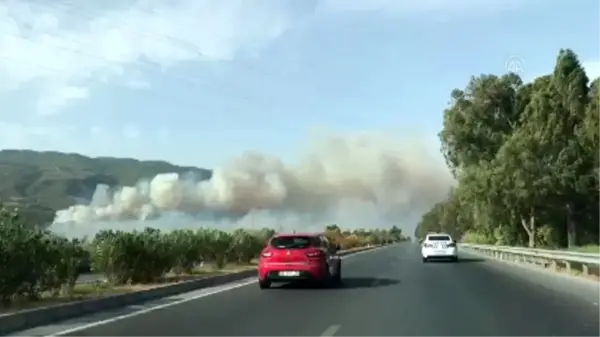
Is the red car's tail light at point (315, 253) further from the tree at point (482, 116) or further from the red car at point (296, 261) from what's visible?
the tree at point (482, 116)

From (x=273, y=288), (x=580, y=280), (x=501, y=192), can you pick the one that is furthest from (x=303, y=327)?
(x=501, y=192)

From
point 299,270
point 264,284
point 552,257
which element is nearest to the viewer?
point 299,270

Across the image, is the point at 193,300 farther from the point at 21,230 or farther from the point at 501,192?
the point at 501,192

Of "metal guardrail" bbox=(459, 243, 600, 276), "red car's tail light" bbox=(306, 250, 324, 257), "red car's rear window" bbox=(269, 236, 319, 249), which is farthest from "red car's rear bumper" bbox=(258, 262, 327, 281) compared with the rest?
"metal guardrail" bbox=(459, 243, 600, 276)

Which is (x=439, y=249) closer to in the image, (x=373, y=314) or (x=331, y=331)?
(x=373, y=314)

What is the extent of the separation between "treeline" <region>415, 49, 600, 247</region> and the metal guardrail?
6187mm

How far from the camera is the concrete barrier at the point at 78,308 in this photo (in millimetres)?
14805

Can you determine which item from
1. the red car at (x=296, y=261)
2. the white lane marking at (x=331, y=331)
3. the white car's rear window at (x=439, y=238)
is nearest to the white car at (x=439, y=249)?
the white car's rear window at (x=439, y=238)

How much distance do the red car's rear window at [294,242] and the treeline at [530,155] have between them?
28.0 meters

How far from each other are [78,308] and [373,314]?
581 centimetres

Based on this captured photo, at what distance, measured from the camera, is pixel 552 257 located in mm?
35562

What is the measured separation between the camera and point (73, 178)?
55.8 m

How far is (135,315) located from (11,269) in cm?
277

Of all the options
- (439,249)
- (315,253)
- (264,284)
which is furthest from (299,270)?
(439,249)
